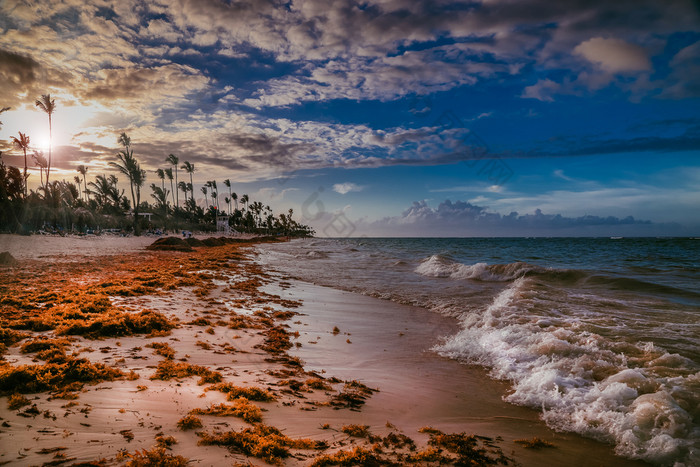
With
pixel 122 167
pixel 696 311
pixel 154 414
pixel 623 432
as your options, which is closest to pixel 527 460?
pixel 623 432

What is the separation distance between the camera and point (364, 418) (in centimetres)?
380

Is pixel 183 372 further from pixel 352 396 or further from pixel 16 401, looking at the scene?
pixel 352 396

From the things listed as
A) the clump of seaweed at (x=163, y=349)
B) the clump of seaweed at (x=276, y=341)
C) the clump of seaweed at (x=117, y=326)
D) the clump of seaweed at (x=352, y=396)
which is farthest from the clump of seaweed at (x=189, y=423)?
the clump of seaweed at (x=117, y=326)

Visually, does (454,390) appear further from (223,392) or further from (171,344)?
(171,344)

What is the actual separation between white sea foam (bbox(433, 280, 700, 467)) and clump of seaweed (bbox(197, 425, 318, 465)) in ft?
11.1

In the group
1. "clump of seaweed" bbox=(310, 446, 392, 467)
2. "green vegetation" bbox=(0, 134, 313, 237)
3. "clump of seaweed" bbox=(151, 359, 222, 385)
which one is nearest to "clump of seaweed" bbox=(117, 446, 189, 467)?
"clump of seaweed" bbox=(310, 446, 392, 467)

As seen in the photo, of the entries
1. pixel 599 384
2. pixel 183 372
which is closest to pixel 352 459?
pixel 183 372

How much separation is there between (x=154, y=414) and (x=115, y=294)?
22.7 ft

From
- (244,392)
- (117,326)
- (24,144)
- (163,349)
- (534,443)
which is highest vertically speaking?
Answer: (24,144)

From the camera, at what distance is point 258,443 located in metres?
2.90

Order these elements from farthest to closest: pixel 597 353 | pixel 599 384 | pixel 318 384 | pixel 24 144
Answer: pixel 24 144 < pixel 597 353 < pixel 599 384 < pixel 318 384

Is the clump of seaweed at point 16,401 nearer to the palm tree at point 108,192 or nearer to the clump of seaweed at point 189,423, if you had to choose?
the clump of seaweed at point 189,423

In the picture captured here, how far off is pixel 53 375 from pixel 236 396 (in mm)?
2082

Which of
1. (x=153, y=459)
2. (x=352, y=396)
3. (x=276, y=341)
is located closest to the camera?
(x=153, y=459)
